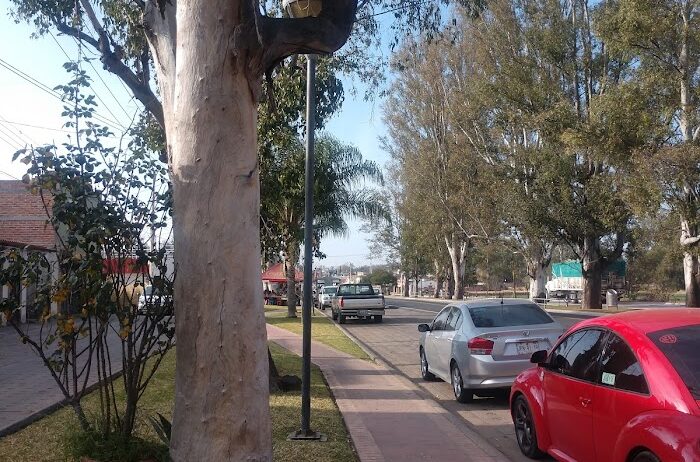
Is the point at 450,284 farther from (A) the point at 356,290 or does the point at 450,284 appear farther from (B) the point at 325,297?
(A) the point at 356,290

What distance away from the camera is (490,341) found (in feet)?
32.1

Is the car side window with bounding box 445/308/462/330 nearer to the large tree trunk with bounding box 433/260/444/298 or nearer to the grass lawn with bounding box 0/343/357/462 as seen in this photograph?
the grass lawn with bounding box 0/343/357/462

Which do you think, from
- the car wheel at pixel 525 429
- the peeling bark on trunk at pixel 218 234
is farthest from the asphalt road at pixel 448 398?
the peeling bark on trunk at pixel 218 234

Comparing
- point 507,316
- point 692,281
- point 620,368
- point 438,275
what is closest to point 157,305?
point 620,368

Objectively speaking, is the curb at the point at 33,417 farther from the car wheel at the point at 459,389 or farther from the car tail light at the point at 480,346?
the car wheel at the point at 459,389

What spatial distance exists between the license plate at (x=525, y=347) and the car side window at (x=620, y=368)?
4.40m

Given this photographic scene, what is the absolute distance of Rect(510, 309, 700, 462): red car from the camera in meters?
4.27

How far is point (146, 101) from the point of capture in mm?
5934

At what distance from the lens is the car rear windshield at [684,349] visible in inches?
176

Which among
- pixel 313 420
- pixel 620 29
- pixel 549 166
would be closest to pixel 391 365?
pixel 313 420

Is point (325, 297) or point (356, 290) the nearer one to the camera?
point (356, 290)

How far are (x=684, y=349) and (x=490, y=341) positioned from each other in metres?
5.10

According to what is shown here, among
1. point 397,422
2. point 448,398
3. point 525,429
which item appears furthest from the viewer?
point 448,398

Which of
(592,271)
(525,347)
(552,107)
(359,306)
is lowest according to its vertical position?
(525,347)
